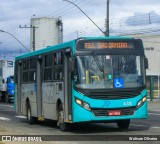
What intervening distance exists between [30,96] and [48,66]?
9.70 feet

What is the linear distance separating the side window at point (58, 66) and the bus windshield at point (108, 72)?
1280 mm

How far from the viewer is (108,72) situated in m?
16.0

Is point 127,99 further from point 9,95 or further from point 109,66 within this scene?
point 9,95

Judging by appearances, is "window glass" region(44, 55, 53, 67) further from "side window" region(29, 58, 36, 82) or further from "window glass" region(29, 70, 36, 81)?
"window glass" region(29, 70, 36, 81)

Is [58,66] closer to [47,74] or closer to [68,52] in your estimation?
[68,52]

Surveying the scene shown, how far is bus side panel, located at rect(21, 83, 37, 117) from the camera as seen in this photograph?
67.1 ft

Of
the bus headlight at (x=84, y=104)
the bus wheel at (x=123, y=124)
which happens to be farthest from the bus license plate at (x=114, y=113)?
the bus wheel at (x=123, y=124)

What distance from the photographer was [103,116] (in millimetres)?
15828

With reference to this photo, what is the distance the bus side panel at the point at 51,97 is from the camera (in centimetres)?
1732

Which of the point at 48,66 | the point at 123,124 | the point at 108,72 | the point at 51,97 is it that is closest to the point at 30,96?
the point at 48,66

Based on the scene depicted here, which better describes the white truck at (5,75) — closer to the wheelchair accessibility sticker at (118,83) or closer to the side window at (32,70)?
the side window at (32,70)

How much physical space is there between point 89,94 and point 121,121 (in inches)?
95.5

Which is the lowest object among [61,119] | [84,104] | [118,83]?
[61,119]

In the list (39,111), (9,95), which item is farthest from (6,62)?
(39,111)
